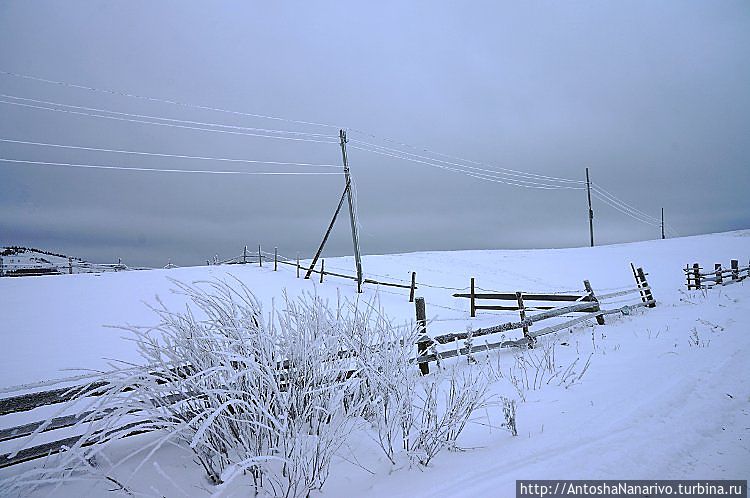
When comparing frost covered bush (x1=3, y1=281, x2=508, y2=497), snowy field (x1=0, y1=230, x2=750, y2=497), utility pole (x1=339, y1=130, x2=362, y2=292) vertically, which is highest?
utility pole (x1=339, y1=130, x2=362, y2=292)

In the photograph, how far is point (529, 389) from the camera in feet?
16.4

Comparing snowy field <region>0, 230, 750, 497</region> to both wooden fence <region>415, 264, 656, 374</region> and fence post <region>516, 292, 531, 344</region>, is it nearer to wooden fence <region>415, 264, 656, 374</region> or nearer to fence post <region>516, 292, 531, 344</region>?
wooden fence <region>415, 264, 656, 374</region>

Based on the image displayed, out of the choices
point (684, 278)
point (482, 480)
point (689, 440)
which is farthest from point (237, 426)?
point (684, 278)

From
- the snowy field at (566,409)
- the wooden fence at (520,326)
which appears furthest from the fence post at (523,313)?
the snowy field at (566,409)

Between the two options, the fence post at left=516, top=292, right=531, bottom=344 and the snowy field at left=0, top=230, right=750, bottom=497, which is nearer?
the snowy field at left=0, top=230, right=750, bottom=497

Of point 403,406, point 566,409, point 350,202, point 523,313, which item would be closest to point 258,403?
point 403,406

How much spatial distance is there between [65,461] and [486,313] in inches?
556

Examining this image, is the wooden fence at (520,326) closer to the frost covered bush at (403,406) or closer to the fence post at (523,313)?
the fence post at (523,313)

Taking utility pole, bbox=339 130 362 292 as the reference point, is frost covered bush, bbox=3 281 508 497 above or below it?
below

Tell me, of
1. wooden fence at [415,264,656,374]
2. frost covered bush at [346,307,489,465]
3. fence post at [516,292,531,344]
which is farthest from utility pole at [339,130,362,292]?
frost covered bush at [346,307,489,465]

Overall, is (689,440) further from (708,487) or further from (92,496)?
(92,496)

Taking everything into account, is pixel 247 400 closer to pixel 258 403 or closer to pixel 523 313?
pixel 258 403

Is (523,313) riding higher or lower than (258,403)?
lower

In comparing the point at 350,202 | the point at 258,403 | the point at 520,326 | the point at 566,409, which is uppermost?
the point at 350,202
